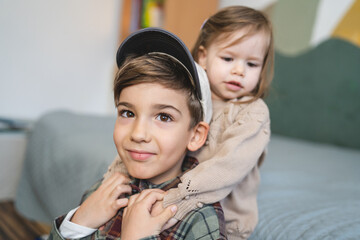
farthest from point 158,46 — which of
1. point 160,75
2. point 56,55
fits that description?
point 56,55

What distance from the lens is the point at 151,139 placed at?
0.65m

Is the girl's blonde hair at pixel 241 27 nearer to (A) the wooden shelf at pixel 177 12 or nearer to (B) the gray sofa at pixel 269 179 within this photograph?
(B) the gray sofa at pixel 269 179

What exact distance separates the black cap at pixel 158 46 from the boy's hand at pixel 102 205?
30 centimetres

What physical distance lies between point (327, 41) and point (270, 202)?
1.88 metres

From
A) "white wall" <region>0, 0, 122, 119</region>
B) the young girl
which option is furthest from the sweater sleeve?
"white wall" <region>0, 0, 122, 119</region>

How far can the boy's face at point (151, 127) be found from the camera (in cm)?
65

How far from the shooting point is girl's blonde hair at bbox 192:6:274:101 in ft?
2.59

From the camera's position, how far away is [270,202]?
2.79 ft

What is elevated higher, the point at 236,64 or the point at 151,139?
→ the point at 236,64

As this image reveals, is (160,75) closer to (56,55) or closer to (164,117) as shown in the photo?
(164,117)

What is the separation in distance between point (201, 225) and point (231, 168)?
15 cm

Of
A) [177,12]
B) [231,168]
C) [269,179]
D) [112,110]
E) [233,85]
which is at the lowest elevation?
[112,110]

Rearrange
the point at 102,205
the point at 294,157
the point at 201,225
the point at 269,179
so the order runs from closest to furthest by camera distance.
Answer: the point at 201,225, the point at 102,205, the point at 269,179, the point at 294,157

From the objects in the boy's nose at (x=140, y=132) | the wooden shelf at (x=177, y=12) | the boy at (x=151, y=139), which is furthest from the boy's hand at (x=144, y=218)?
the wooden shelf at (x=177, y=12)
